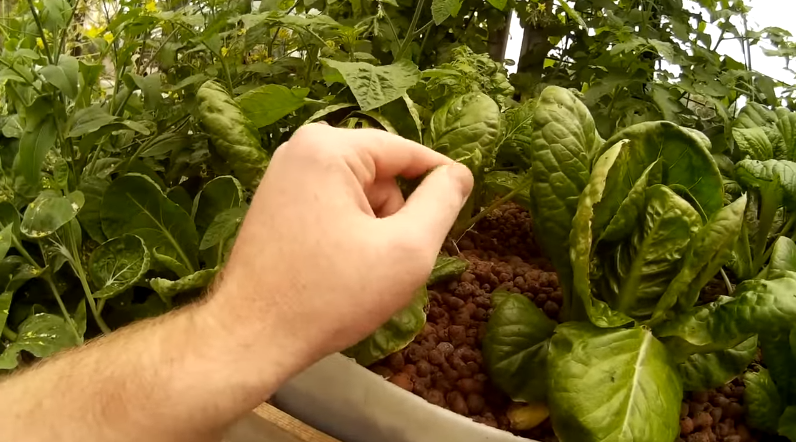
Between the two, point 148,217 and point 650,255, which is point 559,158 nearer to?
point 650,255

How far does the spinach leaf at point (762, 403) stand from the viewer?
22.6 inches

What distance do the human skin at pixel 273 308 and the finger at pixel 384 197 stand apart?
69mm

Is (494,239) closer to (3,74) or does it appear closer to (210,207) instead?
(210,207)

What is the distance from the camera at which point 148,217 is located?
65cm

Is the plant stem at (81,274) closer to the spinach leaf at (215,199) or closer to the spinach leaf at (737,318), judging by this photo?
the spinach leaf at (215,199)

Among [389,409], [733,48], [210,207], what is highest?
[733,48]

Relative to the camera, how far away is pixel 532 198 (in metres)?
0.57

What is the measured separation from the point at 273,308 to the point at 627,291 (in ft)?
1.02

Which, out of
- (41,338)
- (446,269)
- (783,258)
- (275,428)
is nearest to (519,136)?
(446,269)

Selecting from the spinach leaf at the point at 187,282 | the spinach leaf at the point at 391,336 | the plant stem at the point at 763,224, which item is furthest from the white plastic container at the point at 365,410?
the plant stem at the point at 763,224

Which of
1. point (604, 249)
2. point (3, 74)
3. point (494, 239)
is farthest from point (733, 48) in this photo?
point (3, 74)

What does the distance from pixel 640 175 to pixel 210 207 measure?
0.40 metres

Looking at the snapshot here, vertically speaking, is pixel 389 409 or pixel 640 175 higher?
pixel 640 175

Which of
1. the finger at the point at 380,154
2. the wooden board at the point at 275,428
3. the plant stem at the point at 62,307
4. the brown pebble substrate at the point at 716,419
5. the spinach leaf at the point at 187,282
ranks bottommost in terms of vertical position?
the wooden board at the point at 275,428
